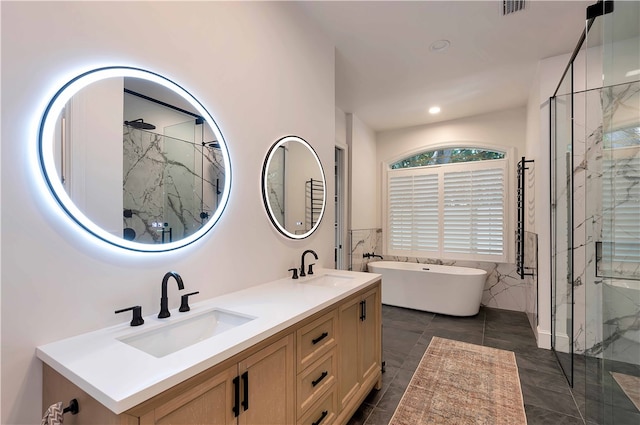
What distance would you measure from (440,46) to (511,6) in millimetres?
614

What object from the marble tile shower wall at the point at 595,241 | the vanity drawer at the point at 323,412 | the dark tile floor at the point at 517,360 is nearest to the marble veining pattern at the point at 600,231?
the marble tile shower wall at the point at 595,241

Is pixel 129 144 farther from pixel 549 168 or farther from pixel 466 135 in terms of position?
pixel 466 135

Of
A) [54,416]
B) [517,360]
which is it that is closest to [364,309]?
[54,416]

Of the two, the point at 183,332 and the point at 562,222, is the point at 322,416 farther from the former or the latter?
the point at 562,222

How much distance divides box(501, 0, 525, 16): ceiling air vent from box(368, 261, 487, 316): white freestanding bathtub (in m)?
2.92

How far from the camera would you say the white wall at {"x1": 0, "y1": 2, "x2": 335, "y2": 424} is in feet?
3.18

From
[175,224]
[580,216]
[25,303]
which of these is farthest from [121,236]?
[580,216]

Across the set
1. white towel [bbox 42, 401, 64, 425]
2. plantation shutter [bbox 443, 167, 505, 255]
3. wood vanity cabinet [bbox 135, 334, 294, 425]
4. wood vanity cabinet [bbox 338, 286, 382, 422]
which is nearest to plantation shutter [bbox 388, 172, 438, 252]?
plantation shutter [bbox 443, 167, 505, 255]

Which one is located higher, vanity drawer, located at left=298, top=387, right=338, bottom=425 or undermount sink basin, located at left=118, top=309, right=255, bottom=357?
undermount sink basin, located at left=118, top=309, right=255, bottom=357

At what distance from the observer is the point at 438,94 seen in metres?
3.76

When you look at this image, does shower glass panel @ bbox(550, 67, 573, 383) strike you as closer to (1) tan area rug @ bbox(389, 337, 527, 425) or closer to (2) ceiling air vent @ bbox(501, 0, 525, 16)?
(1) tan area rug @ bbox(389, 337, 527, 425)

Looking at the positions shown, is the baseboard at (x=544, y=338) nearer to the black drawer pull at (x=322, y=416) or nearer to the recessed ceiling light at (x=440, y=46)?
the black drawer pull at (x=322, y=416)

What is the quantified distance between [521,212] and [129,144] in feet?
13.9

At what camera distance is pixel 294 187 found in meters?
2.30
